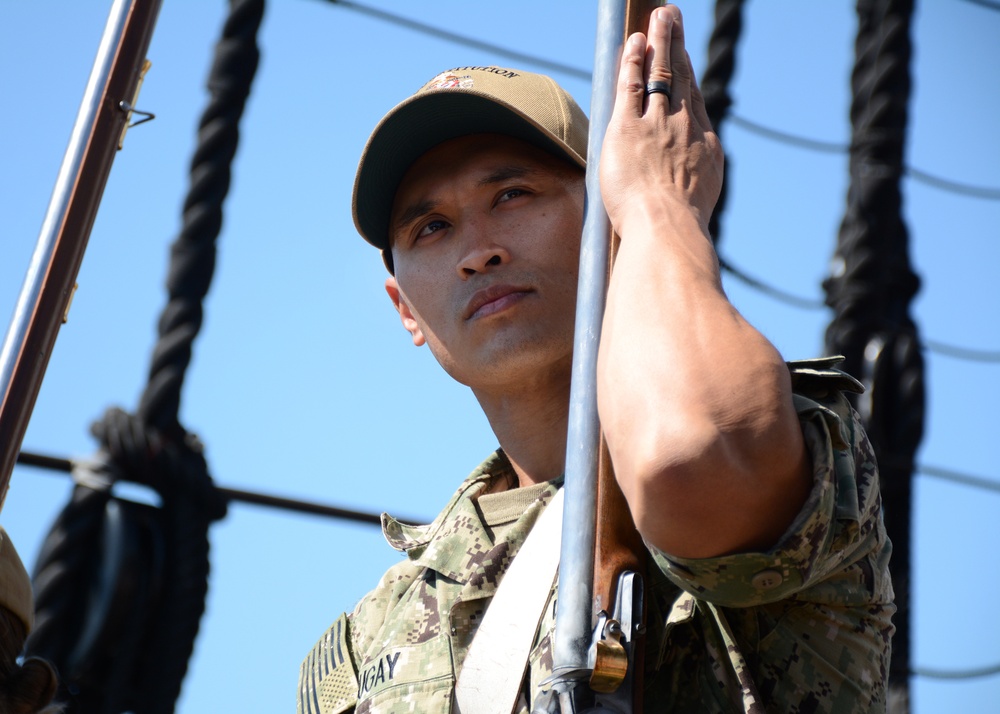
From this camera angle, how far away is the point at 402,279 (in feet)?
8.15

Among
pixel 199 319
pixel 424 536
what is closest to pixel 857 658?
pixel 424 536

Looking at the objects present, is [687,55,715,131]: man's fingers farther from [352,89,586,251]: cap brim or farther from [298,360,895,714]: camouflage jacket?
[352,89,586,251]: cap brim

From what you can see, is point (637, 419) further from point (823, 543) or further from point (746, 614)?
point (746, 614)

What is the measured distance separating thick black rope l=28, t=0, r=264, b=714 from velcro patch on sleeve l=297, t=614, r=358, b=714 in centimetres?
122

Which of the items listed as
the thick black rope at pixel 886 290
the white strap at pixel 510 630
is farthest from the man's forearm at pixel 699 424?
the thick black rope at pixel 886 290

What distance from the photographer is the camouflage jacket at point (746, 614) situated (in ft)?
4.79

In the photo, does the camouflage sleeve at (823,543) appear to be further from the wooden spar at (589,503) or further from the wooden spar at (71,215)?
the wooden spar at (71,215)

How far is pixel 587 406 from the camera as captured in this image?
1.58 metres

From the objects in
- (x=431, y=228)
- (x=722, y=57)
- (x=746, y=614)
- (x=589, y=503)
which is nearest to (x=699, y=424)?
(x=589, y=503)

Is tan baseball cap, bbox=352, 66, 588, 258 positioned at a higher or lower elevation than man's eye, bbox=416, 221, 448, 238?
higher

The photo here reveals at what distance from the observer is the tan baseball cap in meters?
2.35

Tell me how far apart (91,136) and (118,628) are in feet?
4.33

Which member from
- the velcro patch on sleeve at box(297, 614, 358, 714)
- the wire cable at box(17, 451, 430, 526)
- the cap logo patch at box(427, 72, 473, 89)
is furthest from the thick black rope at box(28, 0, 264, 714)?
the cap logo patch at box(427, 72, 473, 89)

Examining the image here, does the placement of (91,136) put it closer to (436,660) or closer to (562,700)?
→ (436,660)
